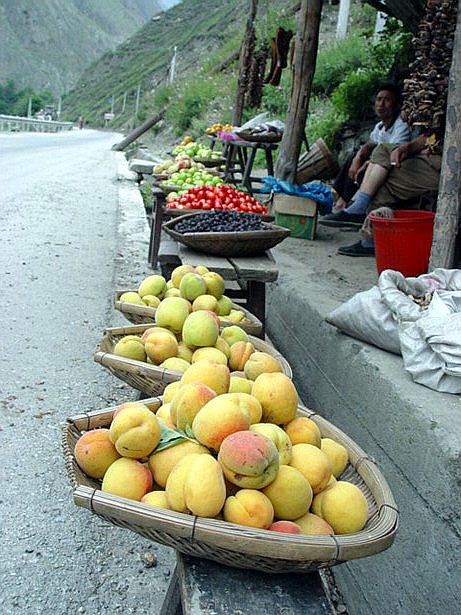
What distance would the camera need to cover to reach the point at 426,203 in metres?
6.49

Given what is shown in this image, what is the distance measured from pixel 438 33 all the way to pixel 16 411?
10.8 ft

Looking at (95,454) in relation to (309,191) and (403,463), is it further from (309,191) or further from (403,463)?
(309,191)

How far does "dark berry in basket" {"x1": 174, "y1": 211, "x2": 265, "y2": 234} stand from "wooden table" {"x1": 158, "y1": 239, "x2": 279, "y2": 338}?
159mm

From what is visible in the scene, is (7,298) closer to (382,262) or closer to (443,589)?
(382,262)

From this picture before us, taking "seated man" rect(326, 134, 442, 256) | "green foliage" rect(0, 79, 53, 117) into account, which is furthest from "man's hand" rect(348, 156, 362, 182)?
"green foliage" rect(0, 79, 53, 117)

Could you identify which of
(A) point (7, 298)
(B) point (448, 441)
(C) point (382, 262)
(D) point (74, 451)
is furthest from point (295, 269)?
(D) point (74, 451)

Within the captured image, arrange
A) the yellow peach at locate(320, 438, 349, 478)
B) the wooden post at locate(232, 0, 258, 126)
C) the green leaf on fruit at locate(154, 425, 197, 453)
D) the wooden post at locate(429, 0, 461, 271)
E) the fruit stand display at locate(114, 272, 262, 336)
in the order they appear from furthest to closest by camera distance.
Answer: the wooden post at locate(232, 0, 258, 126) < the wooden post at locate(429, 0, 461, 271) < the fruit stand display at locate(114, 272, 262, 336) < the yellow peach at locate(320, 438, 349, 478) < the green leaf on fruit at locate(154, 425, 197, 453)

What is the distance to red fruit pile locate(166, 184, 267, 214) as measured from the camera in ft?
17.2

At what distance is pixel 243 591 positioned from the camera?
1.55 metres

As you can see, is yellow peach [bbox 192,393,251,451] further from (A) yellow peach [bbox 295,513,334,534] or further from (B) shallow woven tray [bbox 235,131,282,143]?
(B) shallow woven tray [bbox 235,131,282,143]

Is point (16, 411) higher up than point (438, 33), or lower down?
lower down

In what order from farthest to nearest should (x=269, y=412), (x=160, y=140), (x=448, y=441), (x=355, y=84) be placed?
1. (x=160, y=140)
2. (x=355, y=84)
3. (x=448, y=441)
4. (x=269, y=412)

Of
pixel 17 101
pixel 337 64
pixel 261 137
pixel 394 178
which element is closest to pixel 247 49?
pixel 337 64

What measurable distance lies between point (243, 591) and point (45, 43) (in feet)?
567
